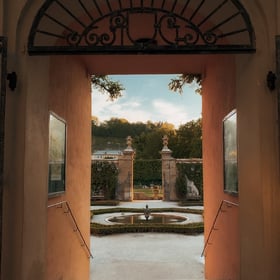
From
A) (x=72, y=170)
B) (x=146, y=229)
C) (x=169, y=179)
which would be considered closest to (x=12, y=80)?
(x=72, y=170)

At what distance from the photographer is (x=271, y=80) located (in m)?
2.58

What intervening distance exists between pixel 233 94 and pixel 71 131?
83.2 inches

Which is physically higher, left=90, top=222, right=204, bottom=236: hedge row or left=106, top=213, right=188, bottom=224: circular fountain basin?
left=90, top=222, right=204, bottom=236: hedge row

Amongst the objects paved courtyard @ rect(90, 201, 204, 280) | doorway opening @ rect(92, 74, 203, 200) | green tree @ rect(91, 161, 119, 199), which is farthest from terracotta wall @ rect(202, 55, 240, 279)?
doorway opening @ rect(92, 74, 203, 200)

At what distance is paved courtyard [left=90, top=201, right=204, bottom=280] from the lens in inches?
240

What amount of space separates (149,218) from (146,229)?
8.61 ft

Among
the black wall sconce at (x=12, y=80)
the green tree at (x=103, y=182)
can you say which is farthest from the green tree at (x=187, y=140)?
the black wall sconce at (x=12, y=80)

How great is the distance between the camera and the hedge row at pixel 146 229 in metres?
10.0

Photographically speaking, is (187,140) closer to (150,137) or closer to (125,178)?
(150,137)

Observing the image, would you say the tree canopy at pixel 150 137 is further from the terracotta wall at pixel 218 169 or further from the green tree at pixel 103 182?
the terracotta wall at pixel 218 169

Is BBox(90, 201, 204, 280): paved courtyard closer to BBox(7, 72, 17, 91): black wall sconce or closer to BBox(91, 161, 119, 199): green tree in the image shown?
BBox(7, 72, 17, 91): black wall sconce

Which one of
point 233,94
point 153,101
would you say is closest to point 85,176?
point 233,94

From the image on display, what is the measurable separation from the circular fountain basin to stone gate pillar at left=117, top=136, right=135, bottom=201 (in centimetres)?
557

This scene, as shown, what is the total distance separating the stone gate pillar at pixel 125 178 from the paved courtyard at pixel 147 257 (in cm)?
915
